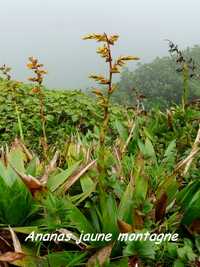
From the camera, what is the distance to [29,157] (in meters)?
4.21

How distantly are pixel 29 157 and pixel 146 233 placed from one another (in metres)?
1.41

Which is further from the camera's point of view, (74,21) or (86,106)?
(74,21)

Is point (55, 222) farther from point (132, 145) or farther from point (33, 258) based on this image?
point (132, 145)

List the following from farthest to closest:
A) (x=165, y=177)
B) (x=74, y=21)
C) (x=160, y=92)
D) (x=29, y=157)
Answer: (x=74, y=21)
(x=160, y=92)
(x=29, y=157)
(x=165, y=177)

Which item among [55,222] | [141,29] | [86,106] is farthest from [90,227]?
[141,29]

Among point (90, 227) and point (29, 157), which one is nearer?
point (90, 227)

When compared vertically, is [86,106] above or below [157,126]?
below

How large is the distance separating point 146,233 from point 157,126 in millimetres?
2357

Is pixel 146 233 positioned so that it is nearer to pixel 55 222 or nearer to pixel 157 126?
pixel 55 222

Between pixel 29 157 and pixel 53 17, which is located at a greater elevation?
pixel 29 157

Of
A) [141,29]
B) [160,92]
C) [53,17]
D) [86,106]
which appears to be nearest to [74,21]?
[53,17]

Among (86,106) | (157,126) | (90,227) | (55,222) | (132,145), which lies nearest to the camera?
(55,222)

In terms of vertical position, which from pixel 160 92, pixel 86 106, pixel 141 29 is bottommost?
pixel 141 29

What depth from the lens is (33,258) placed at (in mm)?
3059
